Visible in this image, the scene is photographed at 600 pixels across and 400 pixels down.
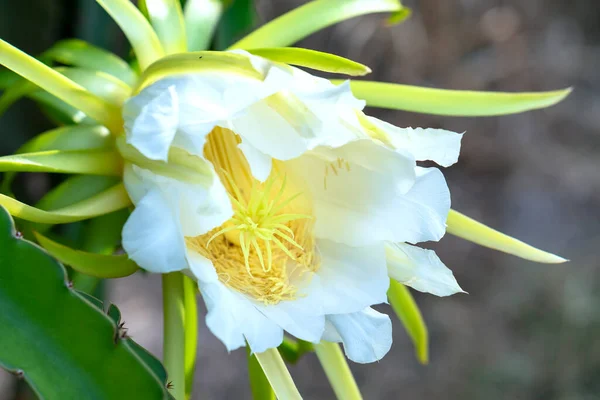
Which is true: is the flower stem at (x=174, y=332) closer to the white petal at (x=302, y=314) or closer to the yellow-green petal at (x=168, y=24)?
the white petal at (x=302, y=314)

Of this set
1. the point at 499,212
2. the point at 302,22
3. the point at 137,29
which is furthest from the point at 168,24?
the point at 499,212

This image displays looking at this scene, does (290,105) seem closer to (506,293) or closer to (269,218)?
(269,218)

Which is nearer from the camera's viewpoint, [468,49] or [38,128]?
[38,128]

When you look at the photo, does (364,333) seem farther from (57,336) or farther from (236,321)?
(57,336)

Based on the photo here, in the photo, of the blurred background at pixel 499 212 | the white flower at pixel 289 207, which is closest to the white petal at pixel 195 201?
the white flower at pixel 289 207

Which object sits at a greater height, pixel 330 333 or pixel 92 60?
pixel 92 60

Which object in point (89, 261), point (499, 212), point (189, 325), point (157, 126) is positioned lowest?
point (499, 212)

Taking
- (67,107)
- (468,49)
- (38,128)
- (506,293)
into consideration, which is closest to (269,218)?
(67,107)
